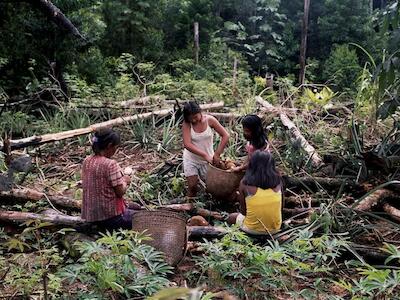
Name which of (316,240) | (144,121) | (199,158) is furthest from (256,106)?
(316,240)

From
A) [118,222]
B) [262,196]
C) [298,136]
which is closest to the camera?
[262,196]

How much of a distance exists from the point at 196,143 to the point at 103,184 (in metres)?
1.48

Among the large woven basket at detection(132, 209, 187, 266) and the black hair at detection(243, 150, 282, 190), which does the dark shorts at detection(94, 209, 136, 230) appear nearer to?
the large woven basket at detection(132, 209, 187, 266)

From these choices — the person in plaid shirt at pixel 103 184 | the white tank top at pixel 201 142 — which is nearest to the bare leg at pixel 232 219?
the white tank top at pixel 201 142

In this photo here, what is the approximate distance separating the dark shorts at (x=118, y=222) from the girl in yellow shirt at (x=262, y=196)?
3.09 feet

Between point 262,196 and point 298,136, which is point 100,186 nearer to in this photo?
point 262,196

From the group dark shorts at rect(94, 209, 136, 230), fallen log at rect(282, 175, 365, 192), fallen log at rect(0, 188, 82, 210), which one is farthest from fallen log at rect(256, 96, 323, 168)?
fallen log at rect(0, 188, 82, 210)

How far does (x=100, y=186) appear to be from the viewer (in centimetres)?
407

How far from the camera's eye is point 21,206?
488cm

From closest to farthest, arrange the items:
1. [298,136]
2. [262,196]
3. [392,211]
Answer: [262,196]
[392,211]
[298,136]

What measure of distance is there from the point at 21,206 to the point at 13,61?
20.7ft

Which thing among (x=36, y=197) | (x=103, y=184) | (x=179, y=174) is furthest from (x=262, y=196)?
(x=36, y=197)

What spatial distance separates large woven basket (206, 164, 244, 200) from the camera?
16.2ft

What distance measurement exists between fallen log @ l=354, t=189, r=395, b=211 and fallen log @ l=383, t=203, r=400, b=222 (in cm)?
8
